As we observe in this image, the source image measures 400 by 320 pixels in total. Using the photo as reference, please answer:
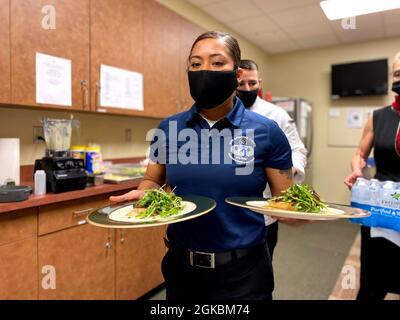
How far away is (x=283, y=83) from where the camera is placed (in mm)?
4891

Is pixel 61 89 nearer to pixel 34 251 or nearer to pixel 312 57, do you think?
pixel 34 251

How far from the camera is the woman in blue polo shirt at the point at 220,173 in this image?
0.90 m

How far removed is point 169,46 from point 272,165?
1.98 meters

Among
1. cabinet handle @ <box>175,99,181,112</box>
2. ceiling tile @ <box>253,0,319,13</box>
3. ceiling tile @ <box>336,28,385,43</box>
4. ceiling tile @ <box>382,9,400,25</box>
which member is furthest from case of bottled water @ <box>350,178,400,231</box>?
ceiling tile @ <box>336,28,385,43</box>

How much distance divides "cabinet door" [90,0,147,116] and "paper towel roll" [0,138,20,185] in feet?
1.89

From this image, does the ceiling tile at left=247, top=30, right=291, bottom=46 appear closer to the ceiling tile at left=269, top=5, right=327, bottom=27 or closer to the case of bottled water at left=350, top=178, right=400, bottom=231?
the ceiling tile at left=269, top=5, right=327, bottom=27

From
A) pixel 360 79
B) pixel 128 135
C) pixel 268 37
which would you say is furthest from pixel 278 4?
pixel 128 135

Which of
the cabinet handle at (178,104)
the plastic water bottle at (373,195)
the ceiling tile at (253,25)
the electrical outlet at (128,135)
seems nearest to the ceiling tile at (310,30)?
the ceiling tile at (253,25)

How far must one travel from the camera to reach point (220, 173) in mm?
892

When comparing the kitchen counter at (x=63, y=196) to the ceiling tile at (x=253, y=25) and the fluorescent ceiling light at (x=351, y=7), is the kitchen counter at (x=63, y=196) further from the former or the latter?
the ceiling tile at (x=253, y=25)

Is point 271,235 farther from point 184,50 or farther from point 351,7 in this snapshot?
point 351,7

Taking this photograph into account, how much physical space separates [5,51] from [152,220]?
133 centimetres

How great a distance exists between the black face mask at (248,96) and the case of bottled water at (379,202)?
24.6 inches
